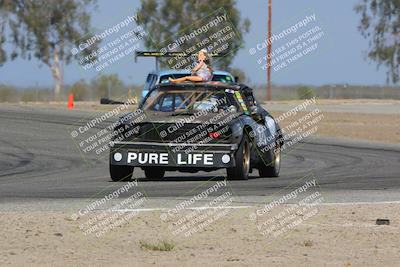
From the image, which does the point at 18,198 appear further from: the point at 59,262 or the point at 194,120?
the point at 59,262

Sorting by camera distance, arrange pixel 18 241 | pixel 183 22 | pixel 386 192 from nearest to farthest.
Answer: pixel 18 241 < pixel 386 192 < pixel 183 22

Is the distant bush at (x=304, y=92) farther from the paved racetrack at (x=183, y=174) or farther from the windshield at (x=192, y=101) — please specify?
the windshield at (x=192, y=101)

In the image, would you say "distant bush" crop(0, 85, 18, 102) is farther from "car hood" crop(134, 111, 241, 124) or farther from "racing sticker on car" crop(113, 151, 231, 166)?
"racing sticker on car" crop(113, 151, 231, 166)

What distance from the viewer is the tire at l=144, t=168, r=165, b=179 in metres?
17.7

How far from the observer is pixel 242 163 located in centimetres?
1644

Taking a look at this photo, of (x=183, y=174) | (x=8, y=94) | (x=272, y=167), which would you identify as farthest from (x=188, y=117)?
(x=8, y=94)

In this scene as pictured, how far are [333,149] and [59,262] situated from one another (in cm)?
1835

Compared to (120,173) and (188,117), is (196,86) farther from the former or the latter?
(120,173)

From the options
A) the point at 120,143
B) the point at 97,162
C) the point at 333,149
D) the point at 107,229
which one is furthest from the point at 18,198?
the point at 333,149

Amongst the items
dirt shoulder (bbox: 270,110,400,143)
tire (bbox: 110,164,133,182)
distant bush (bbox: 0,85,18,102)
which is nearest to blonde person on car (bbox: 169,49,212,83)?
tire (bbox: 110,164,133,182)

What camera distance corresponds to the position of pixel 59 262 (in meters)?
8.99

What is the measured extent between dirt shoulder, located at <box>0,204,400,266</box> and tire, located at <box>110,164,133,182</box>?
4430 millimetres

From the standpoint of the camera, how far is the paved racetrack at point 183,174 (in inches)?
600

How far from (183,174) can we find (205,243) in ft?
30.4
